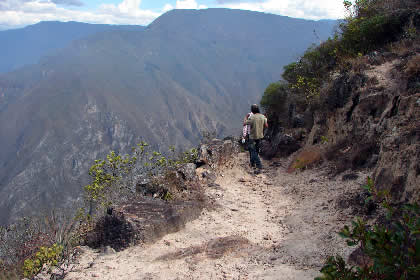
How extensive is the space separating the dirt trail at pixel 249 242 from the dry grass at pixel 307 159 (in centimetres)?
147

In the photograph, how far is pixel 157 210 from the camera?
21.6 feet

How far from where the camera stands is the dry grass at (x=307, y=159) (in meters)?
10.5

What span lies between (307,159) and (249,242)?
5.52 m

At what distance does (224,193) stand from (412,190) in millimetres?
4616

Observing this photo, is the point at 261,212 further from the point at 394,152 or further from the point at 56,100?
the point at 56,100

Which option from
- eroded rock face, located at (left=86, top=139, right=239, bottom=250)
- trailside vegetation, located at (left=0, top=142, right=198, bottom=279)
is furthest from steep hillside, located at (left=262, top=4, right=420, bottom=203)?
trailside vegetation, located at (left=0, top=142, right=198, bottom=279)

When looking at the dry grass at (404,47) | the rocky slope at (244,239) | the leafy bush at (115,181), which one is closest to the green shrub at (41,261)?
the rocky slope at (244,239)

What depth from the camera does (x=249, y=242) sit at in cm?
591

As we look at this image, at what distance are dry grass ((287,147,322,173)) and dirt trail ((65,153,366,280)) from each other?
4.81 feet

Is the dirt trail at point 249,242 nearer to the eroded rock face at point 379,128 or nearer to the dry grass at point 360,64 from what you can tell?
the eroded rock face at point 379,128

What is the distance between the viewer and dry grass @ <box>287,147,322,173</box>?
34.4ft

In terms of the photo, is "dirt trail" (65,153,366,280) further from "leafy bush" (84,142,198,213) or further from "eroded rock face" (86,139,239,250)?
"leafy bush" (84,142,198,213)

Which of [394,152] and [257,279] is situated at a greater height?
[394,152]

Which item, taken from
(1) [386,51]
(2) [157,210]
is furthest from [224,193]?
(1) [386,51]
